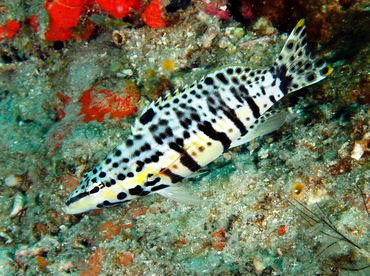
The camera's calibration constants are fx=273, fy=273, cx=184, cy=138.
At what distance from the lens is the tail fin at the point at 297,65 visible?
339 centimetres

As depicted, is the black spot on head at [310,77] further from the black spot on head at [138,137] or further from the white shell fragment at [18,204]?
the white shell fragment at [18,204]

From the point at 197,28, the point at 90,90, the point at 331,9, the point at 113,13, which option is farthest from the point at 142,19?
the point at 331,9

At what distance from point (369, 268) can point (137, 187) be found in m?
2.58

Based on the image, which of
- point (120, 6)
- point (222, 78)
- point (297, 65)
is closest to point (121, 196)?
point (222, 78)

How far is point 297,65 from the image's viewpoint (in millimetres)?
3484

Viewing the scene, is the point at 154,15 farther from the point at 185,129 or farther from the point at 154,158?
the point at 154,158

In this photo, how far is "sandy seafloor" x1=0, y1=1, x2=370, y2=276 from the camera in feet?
10.4

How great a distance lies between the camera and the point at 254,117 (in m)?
3.44

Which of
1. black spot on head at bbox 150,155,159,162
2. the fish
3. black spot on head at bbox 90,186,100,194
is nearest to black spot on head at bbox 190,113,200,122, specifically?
the fish

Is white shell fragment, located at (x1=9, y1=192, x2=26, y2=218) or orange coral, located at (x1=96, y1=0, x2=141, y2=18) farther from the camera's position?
orange coral, located at (x1=96, y1=0, x2=141, y2=18)

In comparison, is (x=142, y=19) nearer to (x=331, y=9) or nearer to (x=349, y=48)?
(x=331, y=9)

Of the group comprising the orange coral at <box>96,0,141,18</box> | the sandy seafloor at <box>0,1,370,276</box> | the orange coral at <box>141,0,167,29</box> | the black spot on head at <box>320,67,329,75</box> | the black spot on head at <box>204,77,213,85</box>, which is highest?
the orange coral at <box>96,0,141,18</box>

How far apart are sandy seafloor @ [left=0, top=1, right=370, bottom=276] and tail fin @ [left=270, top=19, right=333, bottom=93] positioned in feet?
1.87

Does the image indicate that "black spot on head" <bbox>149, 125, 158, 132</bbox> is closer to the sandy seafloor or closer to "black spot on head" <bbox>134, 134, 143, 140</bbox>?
"black spot on head" <bbox>134, 134, 143, 140</bbox>
